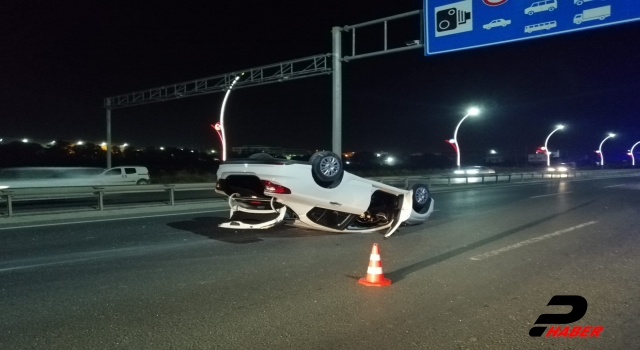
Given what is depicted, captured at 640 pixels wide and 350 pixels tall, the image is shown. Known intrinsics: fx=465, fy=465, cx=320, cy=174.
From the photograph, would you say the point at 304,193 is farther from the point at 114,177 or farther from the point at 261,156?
the point at 114,177

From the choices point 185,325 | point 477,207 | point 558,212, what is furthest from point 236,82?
point 185,325

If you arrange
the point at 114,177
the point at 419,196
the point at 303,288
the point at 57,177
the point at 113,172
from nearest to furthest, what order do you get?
the point at 303,288 → the point at 419,196 → the point at 57,177 → the point at 114,177 → the point at 113,172

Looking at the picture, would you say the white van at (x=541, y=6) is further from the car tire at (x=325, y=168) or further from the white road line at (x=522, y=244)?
the car tire at (x=325, y=168)

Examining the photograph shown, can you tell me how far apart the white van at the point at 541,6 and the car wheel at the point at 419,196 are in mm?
5553

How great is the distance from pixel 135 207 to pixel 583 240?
1202 cm

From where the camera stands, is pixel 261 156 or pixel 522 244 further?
pixel 522 244

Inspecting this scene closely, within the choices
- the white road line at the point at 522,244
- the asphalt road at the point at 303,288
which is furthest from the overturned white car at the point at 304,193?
the white road line at the point at 522,244

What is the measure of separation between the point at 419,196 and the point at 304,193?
12.3 feet

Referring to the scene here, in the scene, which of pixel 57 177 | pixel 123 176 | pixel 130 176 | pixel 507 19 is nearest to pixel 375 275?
pixel 507 19

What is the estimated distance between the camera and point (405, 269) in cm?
691

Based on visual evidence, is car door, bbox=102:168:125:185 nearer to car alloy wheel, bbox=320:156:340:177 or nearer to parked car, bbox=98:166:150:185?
parked car, bbox=98:166:150:185

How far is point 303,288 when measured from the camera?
5.86 meters

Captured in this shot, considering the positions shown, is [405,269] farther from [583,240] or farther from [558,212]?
[558,212]

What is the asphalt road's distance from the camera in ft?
13.9
